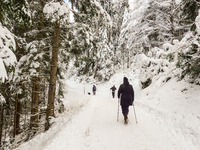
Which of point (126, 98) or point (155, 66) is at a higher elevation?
point (155, 66)

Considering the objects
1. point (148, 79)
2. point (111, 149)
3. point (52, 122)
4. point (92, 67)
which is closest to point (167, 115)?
point (111, 149)

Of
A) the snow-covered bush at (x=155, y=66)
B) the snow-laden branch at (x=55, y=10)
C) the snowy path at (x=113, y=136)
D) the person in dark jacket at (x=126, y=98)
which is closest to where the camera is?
the snowy path at (x=113, y=136)

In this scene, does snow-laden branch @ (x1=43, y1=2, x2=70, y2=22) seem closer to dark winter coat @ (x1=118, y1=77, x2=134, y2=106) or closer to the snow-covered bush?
dark winter coat @ (x1=118, y1=77, x2=134, y2=106)

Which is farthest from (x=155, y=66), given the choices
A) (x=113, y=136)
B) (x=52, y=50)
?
(x=52, y=50)

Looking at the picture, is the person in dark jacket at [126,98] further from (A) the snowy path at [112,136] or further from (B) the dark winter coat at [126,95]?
(A) the snowy path at [112,136]

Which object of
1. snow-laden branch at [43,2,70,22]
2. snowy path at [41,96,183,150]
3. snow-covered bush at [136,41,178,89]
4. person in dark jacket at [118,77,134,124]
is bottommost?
snowy path at [41,96,183,150]

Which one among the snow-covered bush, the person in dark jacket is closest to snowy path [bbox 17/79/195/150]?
the person in dark jacket

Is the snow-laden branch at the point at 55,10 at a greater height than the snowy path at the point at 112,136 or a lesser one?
greater

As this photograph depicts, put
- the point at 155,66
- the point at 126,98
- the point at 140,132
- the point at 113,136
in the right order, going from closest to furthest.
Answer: the point at 113,136
the point at 140,132
the point at 126,98
the point at 155,66

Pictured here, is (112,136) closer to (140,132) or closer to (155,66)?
(140,132)

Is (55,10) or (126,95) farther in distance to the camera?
(126,95)

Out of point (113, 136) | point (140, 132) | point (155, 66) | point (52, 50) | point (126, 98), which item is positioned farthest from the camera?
point (155, 66)

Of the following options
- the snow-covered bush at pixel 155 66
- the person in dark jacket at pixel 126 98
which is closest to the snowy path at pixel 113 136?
the person in dark jacket at pixel 126 98

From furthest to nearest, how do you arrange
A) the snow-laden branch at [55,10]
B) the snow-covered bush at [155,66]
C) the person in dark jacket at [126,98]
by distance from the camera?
the snow-covered bush at [155,66] → the person in dark jacket at [126,98] → the snow-laden branch at [55,10]
